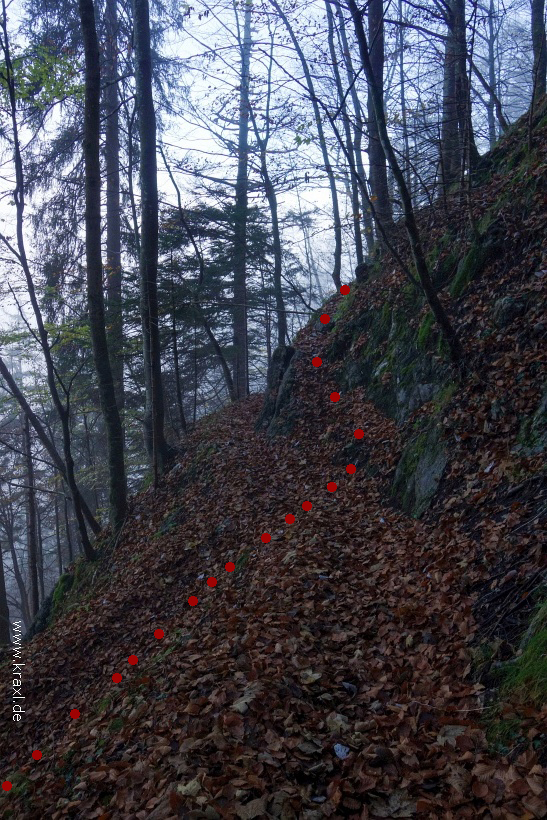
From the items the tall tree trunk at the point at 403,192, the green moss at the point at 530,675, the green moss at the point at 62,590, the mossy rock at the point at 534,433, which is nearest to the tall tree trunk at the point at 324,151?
the tall tree trunk at the point at 403,192

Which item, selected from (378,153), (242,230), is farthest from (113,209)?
(378,153)

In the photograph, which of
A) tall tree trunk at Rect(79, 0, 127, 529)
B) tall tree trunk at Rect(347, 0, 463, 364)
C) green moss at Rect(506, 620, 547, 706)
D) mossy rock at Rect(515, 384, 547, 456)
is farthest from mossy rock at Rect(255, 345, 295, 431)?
green moss at Rect(506, 620, 547, 706)

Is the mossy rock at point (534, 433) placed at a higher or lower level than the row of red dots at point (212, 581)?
higher

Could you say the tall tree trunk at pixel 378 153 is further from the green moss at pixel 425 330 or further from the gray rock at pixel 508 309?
the gray rock at pixel 508 309

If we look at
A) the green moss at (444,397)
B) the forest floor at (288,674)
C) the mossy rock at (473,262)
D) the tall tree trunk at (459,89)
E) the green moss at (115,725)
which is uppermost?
the tall tree trunk at (459,89)

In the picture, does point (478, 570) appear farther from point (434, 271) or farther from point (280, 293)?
point (280, 293)

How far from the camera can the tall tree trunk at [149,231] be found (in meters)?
10.8

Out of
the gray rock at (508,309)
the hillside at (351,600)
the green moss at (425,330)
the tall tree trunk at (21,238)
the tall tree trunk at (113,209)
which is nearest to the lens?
the hillside at (351,600)

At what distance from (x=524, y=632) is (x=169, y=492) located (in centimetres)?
854

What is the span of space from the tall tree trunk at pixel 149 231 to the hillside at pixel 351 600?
4.30 feet

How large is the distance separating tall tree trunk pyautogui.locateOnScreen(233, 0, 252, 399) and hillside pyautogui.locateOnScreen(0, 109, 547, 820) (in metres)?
6.15

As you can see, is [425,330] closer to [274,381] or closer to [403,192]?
[403,192]

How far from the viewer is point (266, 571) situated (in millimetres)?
6633

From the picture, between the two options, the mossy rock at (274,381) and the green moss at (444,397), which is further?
the mossy rock at (274,381)
